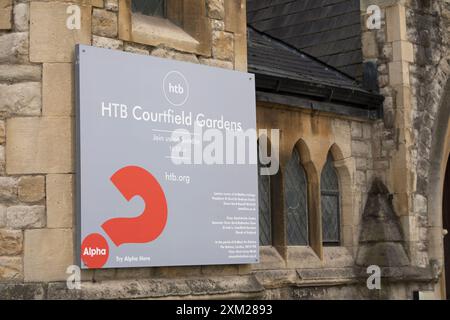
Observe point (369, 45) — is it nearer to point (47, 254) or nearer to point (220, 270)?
point (220, 270)

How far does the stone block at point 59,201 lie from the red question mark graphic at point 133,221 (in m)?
0.21

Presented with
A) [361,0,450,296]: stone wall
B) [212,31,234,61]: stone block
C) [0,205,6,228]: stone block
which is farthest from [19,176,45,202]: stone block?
[361,0,450,296]: stone wall

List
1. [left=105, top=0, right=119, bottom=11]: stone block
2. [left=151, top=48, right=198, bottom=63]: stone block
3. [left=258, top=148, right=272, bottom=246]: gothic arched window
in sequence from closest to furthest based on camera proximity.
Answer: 1. [left=105, top=0, right=119, bottom=11]: stone block
2. [left=151, top=48, right=198, bottom=63]: stone block
3. [left=258, top=148, right=272, bottom=246]: gothic arched window

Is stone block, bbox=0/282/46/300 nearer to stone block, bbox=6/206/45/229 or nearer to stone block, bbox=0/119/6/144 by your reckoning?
stone block, bbox=6/206/45/229

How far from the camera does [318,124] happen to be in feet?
37.4

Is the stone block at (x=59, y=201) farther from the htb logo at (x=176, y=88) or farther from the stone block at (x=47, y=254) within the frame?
the htb logo at (x=176, y=88)

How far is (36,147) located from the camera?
290 inches

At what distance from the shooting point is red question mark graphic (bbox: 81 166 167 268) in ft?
24.2

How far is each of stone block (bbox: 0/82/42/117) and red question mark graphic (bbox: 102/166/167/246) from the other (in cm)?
76

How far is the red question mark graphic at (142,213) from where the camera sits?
7.55m

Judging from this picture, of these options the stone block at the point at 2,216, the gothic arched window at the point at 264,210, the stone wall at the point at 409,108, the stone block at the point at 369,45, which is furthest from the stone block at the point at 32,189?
the stone block at the point at 369,45

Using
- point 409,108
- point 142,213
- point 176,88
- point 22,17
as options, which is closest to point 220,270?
point 142,213

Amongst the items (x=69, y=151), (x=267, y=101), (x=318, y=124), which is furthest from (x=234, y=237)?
(x=318, y=124)

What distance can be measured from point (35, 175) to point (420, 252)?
Result: 19.4 ft
